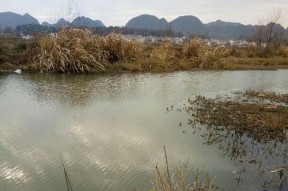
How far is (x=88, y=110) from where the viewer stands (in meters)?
7.81

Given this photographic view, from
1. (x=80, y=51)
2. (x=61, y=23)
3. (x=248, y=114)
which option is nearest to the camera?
(x=248, y=114)

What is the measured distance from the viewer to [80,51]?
44.8 ft

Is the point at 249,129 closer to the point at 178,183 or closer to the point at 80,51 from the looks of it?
the point at 178,183

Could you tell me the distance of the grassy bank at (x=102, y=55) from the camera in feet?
44.8

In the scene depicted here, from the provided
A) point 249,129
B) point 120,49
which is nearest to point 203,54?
point 120,49

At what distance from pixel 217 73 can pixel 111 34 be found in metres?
4.62

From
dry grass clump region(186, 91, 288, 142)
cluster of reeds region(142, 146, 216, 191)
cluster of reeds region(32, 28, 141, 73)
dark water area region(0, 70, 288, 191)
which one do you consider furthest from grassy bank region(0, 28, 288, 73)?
cluster of reeds region(142, 146, 216, 191)

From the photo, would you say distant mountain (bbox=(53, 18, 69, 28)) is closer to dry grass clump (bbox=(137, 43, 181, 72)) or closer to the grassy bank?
the grassy bank

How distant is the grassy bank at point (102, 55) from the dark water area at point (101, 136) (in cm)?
239

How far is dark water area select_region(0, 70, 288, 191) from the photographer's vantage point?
4406mm

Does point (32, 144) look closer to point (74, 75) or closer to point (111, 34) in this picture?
point (74, 75)

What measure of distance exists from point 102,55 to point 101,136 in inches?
358

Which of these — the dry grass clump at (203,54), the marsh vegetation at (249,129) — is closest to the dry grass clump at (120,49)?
the dry grass clump at (203,54)

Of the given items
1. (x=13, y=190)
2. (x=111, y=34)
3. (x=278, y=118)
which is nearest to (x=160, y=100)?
(x=278, y=118)
